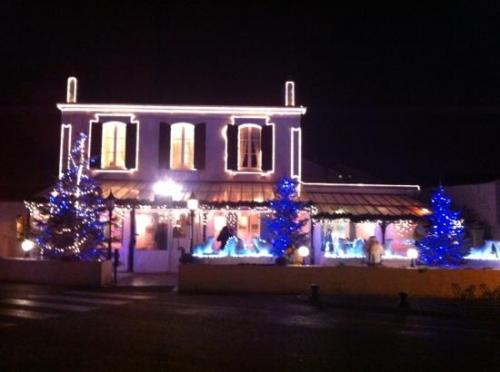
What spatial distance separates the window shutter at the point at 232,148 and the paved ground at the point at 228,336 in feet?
33.0

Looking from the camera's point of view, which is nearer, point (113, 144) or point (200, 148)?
point (200, 148)

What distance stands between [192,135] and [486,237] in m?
13.0

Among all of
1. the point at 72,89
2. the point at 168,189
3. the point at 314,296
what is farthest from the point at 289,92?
the point at 314,296

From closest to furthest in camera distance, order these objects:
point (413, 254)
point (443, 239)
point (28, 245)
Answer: point (443, 239), point (28, 245), point (413, 254)

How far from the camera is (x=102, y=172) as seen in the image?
27.6m

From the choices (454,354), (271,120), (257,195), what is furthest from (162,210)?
(454,354)

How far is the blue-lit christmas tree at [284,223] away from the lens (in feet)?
79.4

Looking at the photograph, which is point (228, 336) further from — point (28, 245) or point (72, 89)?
point (72, 89)

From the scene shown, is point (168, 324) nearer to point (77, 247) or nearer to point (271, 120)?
point (77, 247)

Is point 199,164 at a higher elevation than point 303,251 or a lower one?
higher

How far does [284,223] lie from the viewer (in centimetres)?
2420

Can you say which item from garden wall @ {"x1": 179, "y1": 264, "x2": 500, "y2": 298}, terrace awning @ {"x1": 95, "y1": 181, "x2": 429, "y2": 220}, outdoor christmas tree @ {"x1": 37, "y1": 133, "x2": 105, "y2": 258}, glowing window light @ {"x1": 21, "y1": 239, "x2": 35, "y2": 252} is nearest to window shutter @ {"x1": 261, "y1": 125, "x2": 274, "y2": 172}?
terrace awning @ {"x1": 95, "y1": 181, "x2": 429, "y2": 220}

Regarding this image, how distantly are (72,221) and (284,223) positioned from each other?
7.71 meters

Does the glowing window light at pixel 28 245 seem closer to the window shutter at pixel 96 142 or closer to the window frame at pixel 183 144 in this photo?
the window shutter at pixel 96 142
